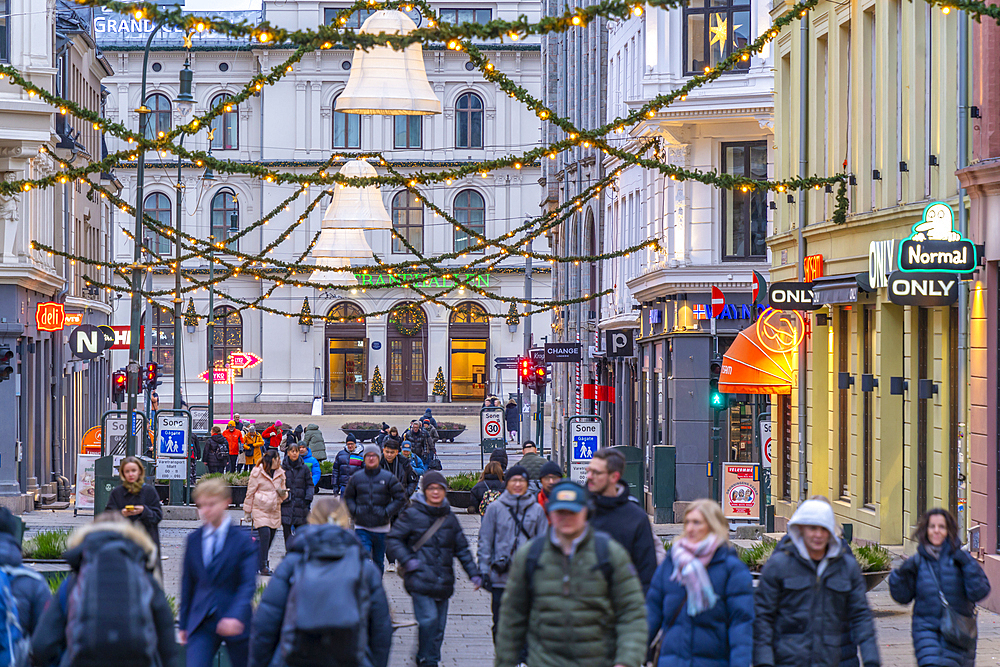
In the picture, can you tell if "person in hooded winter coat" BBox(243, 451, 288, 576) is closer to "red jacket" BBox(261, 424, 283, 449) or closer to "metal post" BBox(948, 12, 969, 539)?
"metal post" BBox(948, 12, 969, 539)

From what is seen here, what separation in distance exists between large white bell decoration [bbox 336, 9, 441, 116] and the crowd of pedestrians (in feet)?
29.4

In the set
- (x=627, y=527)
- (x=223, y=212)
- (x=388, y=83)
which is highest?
(x=223, y=212)

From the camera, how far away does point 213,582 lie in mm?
9625

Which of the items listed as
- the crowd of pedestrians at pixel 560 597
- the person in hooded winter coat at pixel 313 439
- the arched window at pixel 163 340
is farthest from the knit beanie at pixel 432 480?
the arched window at pixel 163 340

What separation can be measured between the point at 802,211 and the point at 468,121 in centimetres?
5295

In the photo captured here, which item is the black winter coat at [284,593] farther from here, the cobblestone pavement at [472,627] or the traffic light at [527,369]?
the traffic light at [527,369]

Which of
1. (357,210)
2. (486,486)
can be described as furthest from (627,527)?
(357,210)

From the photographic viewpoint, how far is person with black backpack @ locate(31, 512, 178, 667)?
23.3ft

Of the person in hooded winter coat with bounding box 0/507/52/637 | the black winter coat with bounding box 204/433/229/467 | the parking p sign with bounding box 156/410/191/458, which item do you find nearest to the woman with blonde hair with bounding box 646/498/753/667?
the person in hooded winter coat with bounding box 0/507/52/637

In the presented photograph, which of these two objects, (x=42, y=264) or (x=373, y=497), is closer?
(x=373, y=497)

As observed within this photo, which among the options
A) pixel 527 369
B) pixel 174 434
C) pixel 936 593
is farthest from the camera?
pixel 527 369

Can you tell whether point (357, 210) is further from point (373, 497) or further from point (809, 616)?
point (809, 616)

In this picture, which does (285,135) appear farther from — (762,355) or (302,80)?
(762,355)

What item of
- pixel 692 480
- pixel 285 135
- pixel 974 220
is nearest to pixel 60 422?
pixel 692 480
